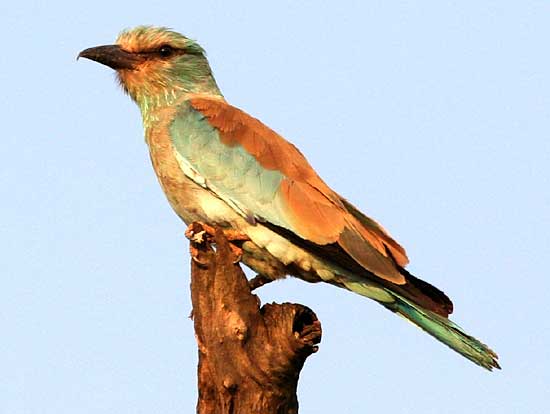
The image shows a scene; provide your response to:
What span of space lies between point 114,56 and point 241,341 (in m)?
3.05

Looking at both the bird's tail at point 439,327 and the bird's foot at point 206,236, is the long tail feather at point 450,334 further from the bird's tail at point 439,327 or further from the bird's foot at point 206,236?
the bird's foot at point 206,236

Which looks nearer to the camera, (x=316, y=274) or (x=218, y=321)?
(x=218, y=321)

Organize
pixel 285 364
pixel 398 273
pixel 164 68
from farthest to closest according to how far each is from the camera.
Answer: pixel 164 68
pixel 398 273
pixel 285 364

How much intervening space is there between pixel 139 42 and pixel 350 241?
8.28 feet

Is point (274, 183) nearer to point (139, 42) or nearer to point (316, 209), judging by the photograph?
point (316, 209)

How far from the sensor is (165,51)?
8.20 meters

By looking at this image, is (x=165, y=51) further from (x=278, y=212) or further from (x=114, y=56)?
(x=278, y=212)

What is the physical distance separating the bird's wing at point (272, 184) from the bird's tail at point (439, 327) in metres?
0.19

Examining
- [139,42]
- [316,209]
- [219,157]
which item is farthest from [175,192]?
[139,42]

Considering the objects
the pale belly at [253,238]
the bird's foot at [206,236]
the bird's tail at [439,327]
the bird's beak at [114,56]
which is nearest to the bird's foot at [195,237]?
the bird's foot at [206,236]

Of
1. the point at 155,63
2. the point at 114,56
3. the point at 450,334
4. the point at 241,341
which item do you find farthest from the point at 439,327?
the point at 114,56

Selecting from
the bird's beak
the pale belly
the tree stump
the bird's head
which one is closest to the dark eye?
the bird's head

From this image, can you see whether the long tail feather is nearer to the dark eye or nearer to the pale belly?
the pale belly

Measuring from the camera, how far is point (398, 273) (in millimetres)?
6793
